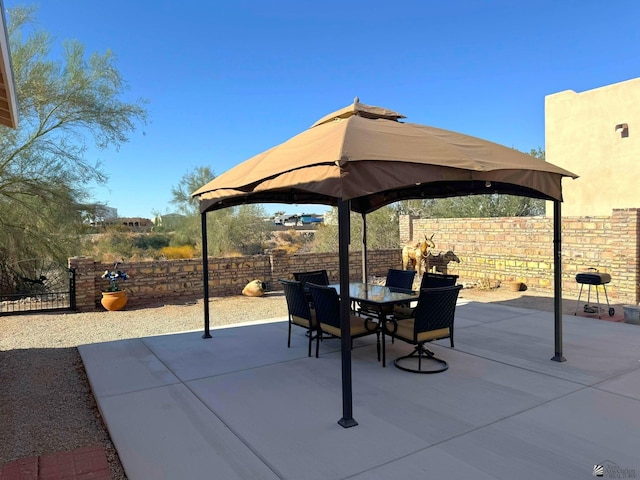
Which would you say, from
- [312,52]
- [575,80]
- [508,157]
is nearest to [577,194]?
[575,80]

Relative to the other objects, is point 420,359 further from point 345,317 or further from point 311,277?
point 311,277

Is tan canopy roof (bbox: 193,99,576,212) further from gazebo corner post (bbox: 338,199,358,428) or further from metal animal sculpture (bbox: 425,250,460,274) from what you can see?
metal animal sculpture (bbox: 425,250,460,274)

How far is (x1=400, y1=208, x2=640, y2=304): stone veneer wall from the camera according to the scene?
9.29 metres

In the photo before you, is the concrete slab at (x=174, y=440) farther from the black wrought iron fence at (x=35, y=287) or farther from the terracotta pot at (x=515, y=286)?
the terracotta pot at (x=515, y=286)

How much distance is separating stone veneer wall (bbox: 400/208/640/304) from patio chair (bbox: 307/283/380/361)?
7.28 metres

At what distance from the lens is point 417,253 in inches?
481

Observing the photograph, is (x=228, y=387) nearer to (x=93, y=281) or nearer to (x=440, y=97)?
(x=93, y=281)

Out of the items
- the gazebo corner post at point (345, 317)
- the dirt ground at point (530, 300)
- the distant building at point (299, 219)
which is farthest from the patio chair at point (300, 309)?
the distant building at point (299, 219)

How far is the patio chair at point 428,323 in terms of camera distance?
4.55 metres

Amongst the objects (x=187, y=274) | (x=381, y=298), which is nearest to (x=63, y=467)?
(x=381, y=298)

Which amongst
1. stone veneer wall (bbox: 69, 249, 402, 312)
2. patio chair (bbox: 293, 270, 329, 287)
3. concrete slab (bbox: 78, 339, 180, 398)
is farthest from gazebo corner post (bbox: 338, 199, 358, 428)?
stone veneer wall (bbox: 69, 249, 402, 312)

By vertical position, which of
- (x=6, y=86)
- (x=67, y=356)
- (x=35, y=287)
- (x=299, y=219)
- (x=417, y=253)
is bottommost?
(x=67, y=356)

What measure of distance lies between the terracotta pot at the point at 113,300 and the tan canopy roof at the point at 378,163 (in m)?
5.29

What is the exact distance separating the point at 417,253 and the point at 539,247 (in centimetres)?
314
